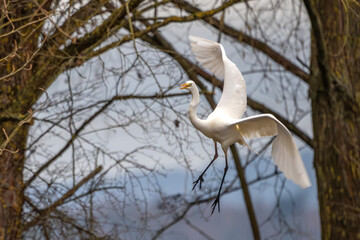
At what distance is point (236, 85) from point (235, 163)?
2354 mm

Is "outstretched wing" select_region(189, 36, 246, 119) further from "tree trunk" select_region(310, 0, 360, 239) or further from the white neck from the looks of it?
"tree trunk" select_region(310, 0, 360, 239)

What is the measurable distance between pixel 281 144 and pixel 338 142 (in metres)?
2.00

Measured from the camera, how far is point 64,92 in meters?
2.82

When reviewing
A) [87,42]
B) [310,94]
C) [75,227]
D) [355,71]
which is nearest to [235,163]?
[310,94]

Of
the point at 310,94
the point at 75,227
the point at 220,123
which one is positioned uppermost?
the point at 310,94

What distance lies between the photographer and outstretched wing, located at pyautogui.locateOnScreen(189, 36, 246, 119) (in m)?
1.15

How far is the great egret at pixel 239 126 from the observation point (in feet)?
3.34

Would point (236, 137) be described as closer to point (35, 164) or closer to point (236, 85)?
point (236, 85)

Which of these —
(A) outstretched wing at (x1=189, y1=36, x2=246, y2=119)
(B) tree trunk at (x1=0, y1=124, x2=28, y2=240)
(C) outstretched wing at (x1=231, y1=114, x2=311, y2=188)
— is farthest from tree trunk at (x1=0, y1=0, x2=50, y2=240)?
(C) outstretched wing at (x1=231, y1=114, x2=311, y2=188)

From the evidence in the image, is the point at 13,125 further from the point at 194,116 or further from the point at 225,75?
the point at 194,116

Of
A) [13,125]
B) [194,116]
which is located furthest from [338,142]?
[194,116]

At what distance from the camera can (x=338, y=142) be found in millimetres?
3041

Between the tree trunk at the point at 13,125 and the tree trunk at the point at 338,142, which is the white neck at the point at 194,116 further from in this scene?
the tree trunk at the point at 338,142

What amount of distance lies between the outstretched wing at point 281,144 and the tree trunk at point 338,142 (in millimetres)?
1814
